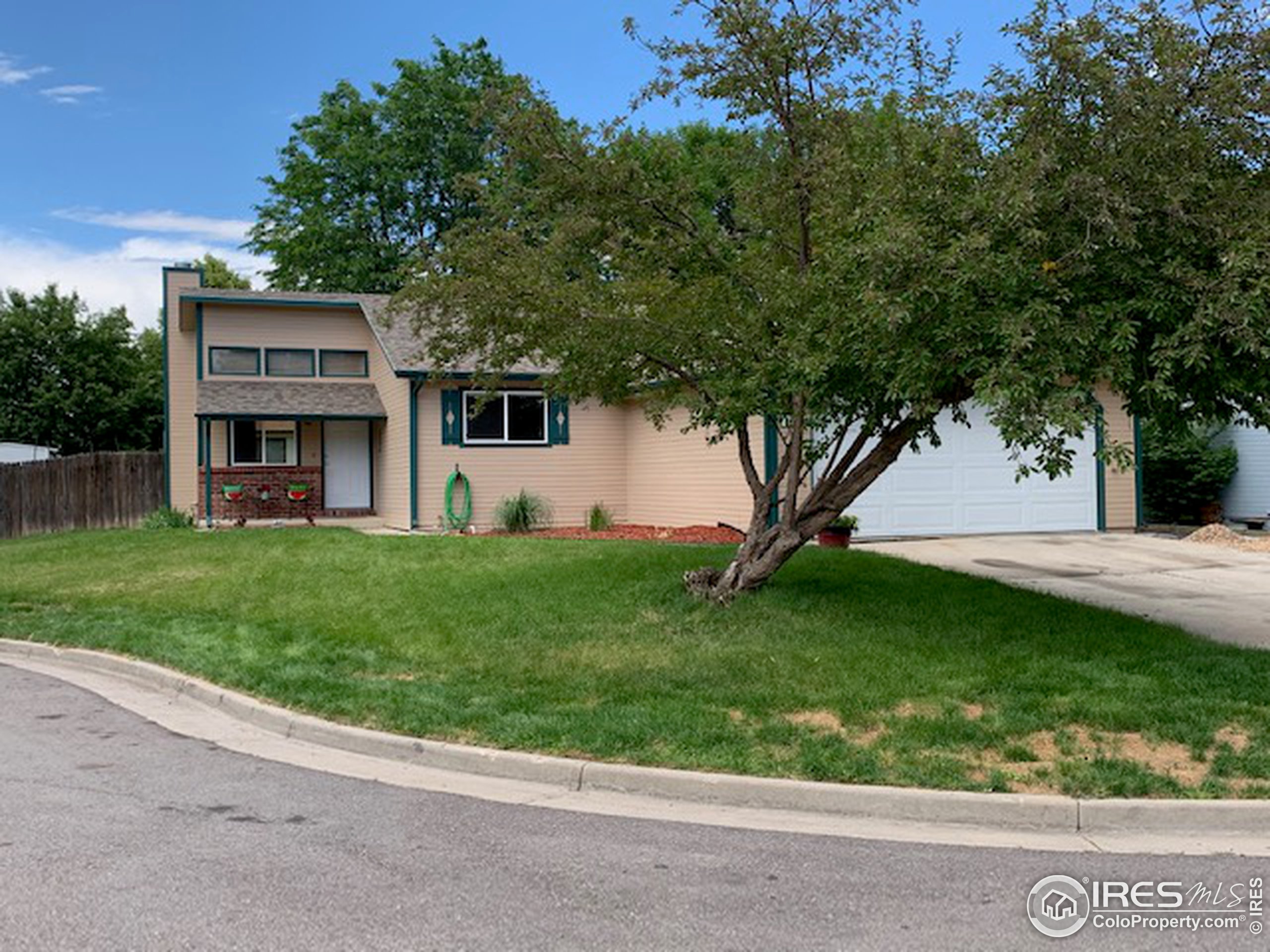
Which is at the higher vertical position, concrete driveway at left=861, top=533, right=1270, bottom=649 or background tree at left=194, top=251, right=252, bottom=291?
background tree at left=194, top=251, right=252, bottom=291

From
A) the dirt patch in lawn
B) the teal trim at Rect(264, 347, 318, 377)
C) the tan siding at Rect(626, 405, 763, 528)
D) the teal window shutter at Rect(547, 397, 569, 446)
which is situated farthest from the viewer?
the teal trim at Rect(264, 347, 318, 377)

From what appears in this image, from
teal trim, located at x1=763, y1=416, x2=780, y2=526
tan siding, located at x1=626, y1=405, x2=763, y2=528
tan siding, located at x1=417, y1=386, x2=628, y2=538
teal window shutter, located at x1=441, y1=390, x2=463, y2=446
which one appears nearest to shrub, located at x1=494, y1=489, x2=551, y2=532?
tan siding, located at x1=417, y1=386, x2=628, y2=538

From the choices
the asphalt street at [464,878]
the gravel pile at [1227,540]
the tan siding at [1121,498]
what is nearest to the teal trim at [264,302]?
the tan siding at [1121,498]

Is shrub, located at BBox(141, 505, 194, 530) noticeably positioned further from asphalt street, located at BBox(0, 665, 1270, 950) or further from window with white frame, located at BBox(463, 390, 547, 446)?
asphalt street, located at BBox(0, 665, 1270, 950)

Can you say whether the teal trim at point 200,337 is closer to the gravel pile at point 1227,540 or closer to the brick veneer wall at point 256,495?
the brick veneer wall at point 256,495

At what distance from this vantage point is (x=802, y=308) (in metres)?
9.30

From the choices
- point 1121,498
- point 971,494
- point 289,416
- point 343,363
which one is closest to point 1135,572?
point 971,494

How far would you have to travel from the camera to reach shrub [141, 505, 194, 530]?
21.3 metres

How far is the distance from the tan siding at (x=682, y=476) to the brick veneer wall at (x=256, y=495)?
705cm

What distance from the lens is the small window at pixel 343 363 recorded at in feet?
82.1

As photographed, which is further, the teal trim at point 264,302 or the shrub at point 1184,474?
the teal trim at point 264,302

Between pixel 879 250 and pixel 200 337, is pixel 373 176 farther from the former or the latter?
pixel 879 250

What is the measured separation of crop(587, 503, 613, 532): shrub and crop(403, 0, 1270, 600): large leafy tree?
9.17 metres

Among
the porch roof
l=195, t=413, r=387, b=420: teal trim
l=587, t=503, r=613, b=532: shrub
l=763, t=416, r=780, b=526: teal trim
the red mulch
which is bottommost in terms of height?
the red mulch
